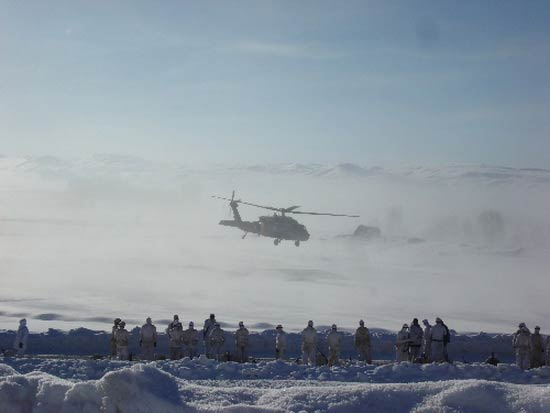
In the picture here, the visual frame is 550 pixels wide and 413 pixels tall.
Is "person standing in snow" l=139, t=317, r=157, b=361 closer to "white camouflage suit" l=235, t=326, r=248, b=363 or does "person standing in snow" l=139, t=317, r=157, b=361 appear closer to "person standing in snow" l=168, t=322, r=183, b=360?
"person standing in snow" l=168, t=322, r=183, b=360

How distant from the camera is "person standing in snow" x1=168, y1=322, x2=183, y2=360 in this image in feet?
69.1

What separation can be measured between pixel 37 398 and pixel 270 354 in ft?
62.9

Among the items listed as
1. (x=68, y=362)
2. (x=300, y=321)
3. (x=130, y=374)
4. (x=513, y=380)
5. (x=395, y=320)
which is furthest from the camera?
(x=395, y=320)

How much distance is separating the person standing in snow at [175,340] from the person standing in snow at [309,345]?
409 centimetres

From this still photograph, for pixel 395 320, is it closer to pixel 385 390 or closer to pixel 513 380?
pixel 513 380

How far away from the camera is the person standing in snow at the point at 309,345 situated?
2027cm

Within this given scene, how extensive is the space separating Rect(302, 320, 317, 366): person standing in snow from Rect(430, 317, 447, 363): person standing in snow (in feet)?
12.1

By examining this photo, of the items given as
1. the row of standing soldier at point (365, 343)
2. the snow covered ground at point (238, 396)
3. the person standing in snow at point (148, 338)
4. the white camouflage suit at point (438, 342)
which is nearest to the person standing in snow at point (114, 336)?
the row of standing soldier at point (365, 343)

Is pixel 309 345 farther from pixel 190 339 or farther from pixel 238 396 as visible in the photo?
pixel 238 396

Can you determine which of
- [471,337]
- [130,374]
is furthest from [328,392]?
[471,337]

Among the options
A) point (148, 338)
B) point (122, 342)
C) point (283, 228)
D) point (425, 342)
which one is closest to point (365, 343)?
point (425, 342)

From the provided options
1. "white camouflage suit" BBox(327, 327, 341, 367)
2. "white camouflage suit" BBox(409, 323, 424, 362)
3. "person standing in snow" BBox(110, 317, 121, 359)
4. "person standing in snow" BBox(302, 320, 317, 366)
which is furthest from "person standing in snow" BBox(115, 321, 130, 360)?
"white camouflage suit" BBox(409, 323, 424, 362)

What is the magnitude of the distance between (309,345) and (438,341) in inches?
158

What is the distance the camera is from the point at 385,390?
310 inches
